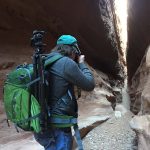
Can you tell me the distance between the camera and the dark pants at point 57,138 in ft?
11.9

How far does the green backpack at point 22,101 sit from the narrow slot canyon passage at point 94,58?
1.71 meters

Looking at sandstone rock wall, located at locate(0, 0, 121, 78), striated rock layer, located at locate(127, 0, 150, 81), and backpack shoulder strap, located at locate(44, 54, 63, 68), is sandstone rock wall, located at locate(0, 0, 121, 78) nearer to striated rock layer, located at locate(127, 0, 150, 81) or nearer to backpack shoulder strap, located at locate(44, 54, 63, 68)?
striated rock layer, located at locate(127, 0, 150, 81)

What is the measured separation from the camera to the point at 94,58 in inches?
547

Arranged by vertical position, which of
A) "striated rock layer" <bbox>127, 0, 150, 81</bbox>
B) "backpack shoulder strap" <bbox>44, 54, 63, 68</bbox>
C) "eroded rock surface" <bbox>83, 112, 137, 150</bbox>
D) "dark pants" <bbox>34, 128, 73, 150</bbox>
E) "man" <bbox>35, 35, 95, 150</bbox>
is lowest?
"eroded rock surface" <bbox>83, 112, 137, 150</bbox>

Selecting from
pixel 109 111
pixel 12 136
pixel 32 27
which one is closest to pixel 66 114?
pixel 12 136

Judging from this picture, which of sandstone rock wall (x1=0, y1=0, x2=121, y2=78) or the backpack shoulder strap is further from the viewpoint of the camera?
sandstone rock wall (x1=0, y1=0, x2=121, y2=78)

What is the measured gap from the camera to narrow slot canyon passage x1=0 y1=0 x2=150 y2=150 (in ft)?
20.2

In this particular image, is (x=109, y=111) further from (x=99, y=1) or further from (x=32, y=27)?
(x=99, y=1)

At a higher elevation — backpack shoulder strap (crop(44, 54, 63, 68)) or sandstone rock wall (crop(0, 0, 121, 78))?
sandstone rock wall (crop(0, 0, 121, 78))

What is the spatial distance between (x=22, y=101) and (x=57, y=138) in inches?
20.3

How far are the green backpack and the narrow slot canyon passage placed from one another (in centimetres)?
171

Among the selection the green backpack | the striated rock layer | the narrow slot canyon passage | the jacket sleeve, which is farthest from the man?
the striated rock layer

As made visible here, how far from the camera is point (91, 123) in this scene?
6.87 metres

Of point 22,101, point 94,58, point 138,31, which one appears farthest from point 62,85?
point 94,58
